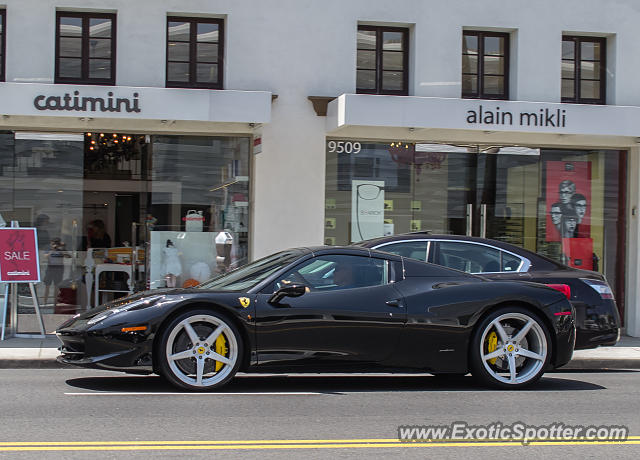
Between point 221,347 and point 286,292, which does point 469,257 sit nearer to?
point 286,292

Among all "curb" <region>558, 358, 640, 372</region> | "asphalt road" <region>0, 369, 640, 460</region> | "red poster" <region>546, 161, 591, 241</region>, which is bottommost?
"curb" <region>558, 358, 640, 372</region>

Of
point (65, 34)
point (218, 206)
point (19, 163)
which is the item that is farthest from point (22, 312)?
point (65, 34)

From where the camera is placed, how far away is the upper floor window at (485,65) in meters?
14.7

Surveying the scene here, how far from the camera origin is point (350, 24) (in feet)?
46.3

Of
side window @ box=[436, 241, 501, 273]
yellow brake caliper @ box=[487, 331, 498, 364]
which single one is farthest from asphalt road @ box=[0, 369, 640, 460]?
side window @ box=[436, 241, 501, 273]

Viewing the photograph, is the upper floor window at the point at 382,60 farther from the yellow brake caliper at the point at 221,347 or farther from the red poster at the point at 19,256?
the yellow brake caliper at the point at 221,347

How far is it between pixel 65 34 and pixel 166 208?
3313 mm

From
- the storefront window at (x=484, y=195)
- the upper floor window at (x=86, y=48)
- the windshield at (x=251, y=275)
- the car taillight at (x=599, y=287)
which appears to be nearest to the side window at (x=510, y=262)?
the car taillight at (x=599, y=287)

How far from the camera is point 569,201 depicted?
15.2m

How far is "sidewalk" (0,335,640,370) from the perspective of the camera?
10070 millimetres

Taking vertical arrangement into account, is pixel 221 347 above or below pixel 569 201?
below

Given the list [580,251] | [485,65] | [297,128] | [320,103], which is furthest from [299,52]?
[580,251]

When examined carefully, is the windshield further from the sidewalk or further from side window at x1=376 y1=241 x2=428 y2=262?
the sidewalk

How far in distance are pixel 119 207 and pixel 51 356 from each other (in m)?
4.01
